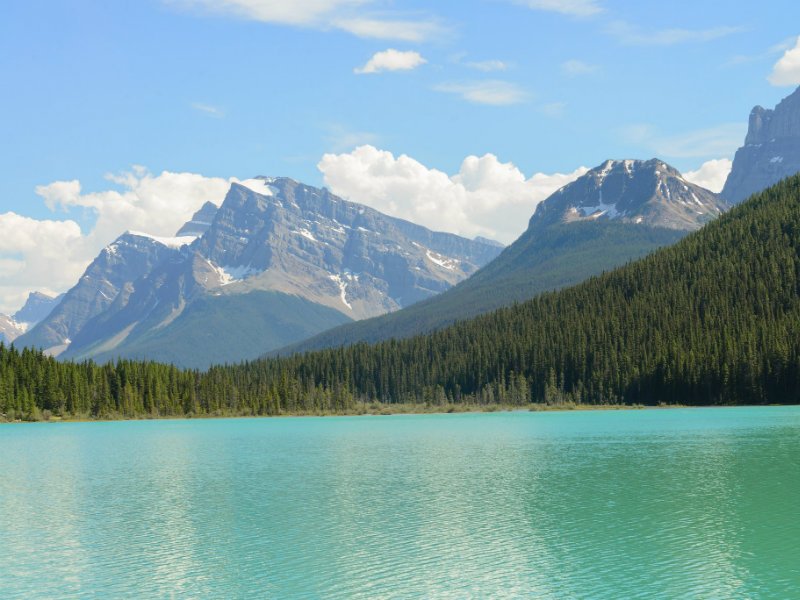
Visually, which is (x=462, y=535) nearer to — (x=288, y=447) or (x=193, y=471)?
(x=193, y=471)

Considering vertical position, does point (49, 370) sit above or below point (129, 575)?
above

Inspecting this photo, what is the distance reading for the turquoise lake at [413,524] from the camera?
3481 cm

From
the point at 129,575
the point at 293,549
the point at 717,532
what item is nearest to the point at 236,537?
the point at 293,549

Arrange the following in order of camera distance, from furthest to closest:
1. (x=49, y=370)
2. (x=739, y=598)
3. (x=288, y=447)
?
1. (x=49, y=370)
2. (x=288, y=447)
3. (x=739, y=598)

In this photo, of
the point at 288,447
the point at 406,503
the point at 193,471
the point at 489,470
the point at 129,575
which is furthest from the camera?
the point at 288,447

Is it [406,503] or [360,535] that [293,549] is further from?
[406,503]

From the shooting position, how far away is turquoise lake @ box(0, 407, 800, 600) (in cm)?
3481

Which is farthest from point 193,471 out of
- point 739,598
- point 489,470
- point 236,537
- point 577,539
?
point 739,598

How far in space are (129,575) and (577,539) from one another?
2258 cm

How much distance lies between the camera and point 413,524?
47.0 meters

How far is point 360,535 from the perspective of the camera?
44.3 meters

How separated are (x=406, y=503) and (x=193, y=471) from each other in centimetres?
3093

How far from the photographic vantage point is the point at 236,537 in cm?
4488

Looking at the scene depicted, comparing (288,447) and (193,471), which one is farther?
(288,447)
